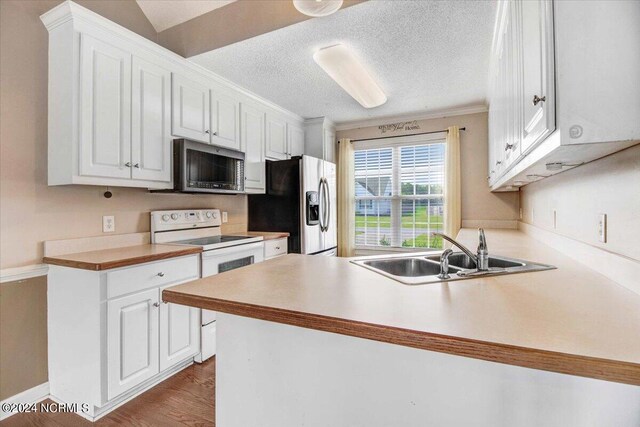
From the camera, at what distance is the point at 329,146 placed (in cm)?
435

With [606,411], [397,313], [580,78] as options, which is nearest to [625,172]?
[580,78]

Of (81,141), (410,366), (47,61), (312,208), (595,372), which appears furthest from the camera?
(312,208)

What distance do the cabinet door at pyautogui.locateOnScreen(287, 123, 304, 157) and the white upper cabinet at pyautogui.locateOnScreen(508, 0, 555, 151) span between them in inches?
115

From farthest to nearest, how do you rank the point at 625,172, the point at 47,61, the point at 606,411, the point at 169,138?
1. the point at 169,138
2. the point at 47,61
3. the point at 625,172
4. the point at 606,411

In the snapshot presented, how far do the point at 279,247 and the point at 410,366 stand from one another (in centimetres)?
247

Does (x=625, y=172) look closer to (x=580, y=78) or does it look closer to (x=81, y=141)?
(x=580, y=78)

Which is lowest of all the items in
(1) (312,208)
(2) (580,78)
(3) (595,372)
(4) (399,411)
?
(4) (399,411)

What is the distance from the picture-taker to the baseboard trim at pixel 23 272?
175 cm

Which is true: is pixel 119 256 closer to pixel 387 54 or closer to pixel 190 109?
pixel 190 109

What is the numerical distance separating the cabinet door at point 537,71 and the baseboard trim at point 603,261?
1.63 feet

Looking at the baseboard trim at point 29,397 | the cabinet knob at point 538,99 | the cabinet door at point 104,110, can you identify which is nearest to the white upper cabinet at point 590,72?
the cabinet knob at point 538,99

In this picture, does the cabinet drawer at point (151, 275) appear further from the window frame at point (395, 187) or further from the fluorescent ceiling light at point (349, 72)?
the window frame at point (395, 187)

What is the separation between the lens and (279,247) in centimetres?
325

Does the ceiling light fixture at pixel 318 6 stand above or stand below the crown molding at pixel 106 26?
below
